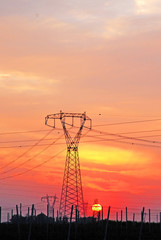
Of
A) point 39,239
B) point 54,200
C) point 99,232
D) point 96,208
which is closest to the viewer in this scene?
point 39,239

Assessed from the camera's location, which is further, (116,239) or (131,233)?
(131,233)

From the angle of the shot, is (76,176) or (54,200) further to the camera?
(54,200)

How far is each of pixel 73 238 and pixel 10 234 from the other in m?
6.96

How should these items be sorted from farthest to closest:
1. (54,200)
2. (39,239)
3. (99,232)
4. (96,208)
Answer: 1. (54,200)
2. (96,208)
3. (99,232)
4. (39,239)

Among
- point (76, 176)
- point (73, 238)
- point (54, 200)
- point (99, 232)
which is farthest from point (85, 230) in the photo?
point (54, 200)

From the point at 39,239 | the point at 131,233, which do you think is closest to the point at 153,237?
the point at 131,233

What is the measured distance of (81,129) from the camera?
3236 inches

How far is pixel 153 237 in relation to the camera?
64.2m

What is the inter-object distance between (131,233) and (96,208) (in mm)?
30911

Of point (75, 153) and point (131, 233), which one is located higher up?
point (75, 153)

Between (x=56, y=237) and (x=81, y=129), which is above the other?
(x=81, y=129)

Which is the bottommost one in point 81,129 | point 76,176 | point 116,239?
point 116,239

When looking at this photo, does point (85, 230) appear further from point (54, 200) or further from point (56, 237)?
point (54, 200)

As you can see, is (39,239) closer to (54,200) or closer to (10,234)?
(10,234)
